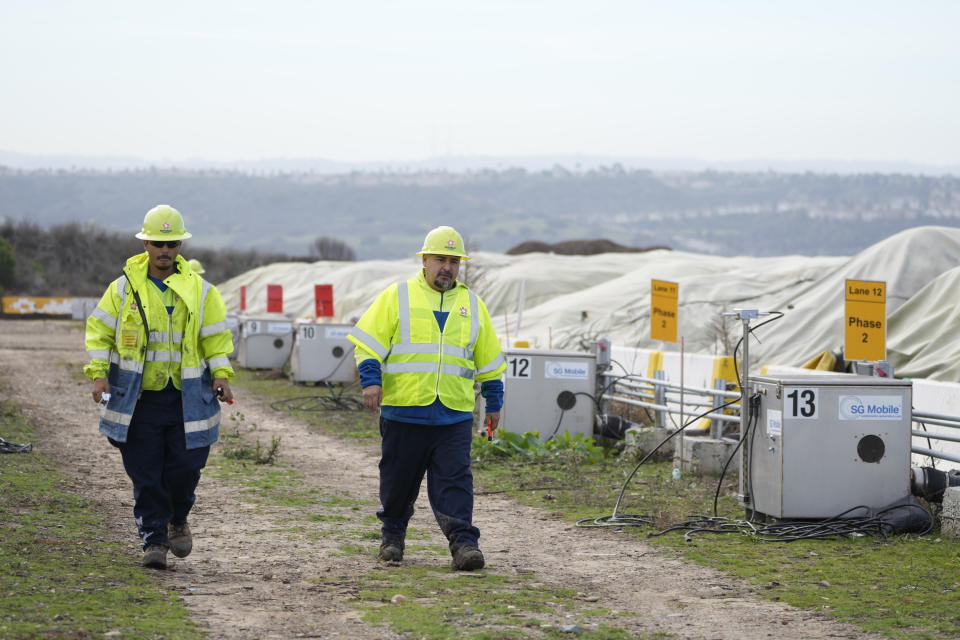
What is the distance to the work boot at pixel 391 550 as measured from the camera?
7.06 m

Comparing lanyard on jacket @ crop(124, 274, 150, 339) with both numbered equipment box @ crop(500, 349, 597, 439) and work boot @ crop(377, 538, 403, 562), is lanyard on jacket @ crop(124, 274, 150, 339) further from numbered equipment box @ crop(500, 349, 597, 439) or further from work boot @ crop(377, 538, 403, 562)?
numbered equipment box @ crop(500, 349, 597, 439)

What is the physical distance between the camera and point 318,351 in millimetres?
22016

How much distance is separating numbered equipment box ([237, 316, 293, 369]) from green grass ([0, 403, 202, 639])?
16507mm

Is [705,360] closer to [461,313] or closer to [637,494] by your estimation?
[637,494]

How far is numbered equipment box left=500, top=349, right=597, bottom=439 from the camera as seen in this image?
42.6ft

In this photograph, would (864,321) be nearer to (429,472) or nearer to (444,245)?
(444,245)

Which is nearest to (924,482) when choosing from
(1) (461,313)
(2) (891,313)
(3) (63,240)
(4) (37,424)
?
(1) (461,313)

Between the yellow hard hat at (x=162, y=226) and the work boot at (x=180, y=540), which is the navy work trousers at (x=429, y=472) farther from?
the yellow hard hat at (x=162, y=226)

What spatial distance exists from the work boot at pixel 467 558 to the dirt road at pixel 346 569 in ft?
0.58

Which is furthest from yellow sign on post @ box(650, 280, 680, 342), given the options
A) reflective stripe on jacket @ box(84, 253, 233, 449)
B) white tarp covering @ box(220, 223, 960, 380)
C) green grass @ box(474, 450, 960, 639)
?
reflective stripe on jacket @ box(84, 253, 233, 449)

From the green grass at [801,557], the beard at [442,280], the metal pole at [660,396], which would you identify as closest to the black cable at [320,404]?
the metal pole at [660,396]

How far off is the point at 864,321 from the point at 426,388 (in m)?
4.34

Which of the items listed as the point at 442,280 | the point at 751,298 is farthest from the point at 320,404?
the point at 442,280

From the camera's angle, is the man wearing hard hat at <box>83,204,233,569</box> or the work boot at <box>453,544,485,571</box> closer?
the man wearing hard hat at <box>83,204,233,569</box>
